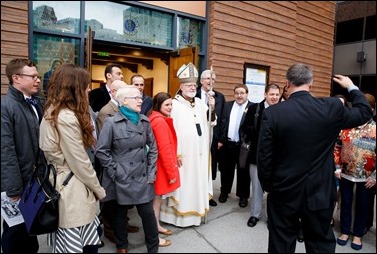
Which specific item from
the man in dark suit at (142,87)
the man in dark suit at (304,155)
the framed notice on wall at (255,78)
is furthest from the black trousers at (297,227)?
the framed notice on wall at (255,78)

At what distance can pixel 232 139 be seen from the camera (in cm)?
440

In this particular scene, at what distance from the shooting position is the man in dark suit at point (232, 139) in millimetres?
4293

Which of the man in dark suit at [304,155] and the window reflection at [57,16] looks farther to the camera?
the window reflection at [57,16]

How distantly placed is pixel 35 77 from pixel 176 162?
1611 millimetres

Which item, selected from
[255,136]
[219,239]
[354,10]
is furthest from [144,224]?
[354,10]

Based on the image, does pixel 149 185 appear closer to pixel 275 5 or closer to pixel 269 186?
pixel 269 186

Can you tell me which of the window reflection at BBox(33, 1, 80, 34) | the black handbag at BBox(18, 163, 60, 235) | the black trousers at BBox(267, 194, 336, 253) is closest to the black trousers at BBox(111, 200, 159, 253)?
the black handbag at BBox(18, 163, 60, 235)

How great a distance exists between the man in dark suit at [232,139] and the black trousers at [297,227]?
195 centimetres

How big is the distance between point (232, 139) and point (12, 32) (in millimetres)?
Result: 3900

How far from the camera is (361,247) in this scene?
10.3 feet

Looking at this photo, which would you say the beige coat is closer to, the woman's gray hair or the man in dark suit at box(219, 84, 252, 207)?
the woman's gray hair

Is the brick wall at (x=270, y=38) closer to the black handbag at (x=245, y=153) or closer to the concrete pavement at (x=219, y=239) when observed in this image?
the black handbag at (x=245, y=153)

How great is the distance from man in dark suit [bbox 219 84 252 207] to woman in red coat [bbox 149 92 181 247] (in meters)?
1.39

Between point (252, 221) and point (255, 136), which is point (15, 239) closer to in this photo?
point (252, 221)
